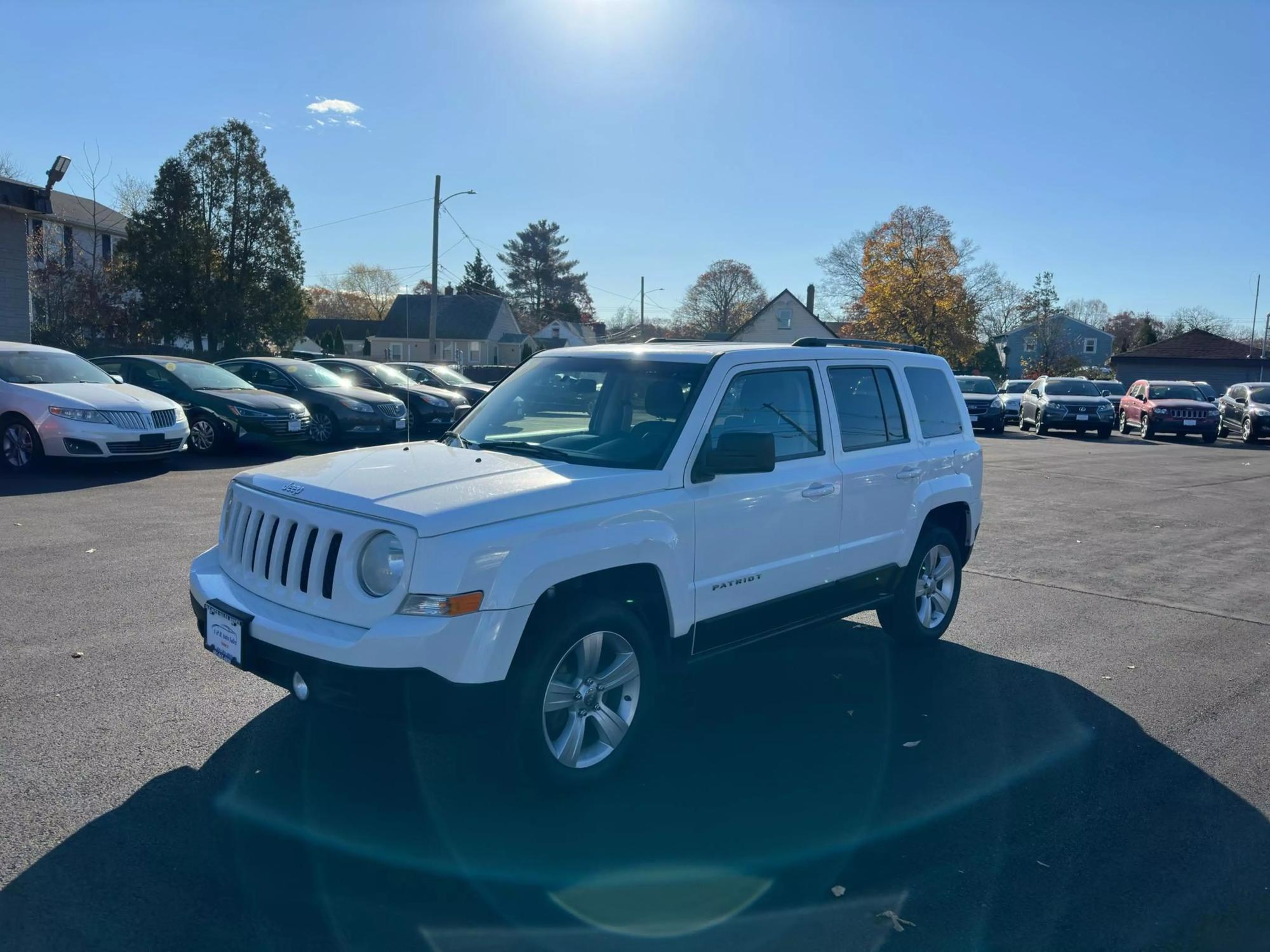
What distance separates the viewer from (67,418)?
40.0 feet

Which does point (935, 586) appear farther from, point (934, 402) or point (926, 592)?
point (934, 402)

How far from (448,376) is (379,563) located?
22.0 metres

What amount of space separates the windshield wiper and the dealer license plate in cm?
151

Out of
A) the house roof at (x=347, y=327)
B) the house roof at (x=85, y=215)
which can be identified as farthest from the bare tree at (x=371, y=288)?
the house roof at (x=85, y=215)

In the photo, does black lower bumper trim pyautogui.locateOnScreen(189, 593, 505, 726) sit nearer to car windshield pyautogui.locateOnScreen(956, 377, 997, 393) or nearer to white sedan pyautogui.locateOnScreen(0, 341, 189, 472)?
white sedan pyautogui.locateOnScreen(0, 341, 189, 472)

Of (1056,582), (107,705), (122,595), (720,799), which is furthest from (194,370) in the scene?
(720,799)

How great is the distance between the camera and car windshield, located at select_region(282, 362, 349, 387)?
1764cm

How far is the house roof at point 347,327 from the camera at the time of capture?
85188 mm

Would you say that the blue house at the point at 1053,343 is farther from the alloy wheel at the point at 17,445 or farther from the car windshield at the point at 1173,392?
the alloy wheel at the point at 17,445

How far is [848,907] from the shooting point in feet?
11.4

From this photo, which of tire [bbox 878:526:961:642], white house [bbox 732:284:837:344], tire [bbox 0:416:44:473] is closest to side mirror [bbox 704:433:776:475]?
tire [bbox 878:526:961:642]

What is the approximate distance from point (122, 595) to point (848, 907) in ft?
18.0

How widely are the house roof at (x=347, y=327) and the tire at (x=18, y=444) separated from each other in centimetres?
7115

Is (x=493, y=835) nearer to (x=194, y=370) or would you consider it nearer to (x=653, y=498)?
(x=653, y=498)
